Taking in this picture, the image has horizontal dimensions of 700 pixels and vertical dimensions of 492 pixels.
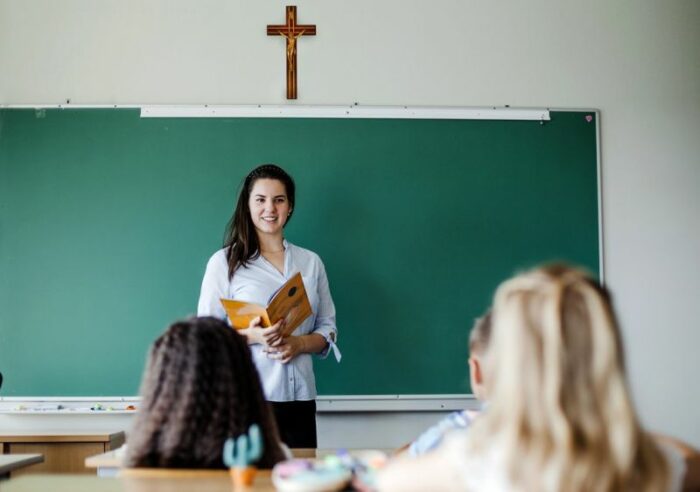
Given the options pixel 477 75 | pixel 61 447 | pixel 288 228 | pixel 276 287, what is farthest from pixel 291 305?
pixel 477 75

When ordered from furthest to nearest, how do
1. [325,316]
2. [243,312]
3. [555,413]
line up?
1. [325,316]
2. [243,312]
3. [555,413]

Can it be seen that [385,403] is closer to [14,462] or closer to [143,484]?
[14,462]

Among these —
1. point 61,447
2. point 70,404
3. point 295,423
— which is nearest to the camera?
point 295,423

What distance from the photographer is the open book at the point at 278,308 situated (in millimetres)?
2402

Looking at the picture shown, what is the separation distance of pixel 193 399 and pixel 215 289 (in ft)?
4.63

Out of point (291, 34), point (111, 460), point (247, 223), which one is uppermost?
point (291, 34)

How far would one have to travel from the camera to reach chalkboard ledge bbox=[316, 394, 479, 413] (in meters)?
3.24

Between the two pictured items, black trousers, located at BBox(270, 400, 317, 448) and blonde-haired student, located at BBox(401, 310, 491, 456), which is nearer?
blonde-haired student, located at BBox(401, 310, 491, 456)

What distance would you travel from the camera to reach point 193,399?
4.55 ft

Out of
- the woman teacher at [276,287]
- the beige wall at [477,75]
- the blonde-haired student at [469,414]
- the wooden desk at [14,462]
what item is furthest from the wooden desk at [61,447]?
the blonde-haired student at [469,414]

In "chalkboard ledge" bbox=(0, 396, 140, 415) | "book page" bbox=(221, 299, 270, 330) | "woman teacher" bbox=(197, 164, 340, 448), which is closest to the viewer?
"book page" bbox=(221, 299, 270, 330)

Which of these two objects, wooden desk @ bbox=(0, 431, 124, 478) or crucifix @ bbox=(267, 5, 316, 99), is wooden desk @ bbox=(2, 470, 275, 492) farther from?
crucifix @ bbox=(267, 5, 316, 99)

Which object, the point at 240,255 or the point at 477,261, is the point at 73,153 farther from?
the point at 477,261

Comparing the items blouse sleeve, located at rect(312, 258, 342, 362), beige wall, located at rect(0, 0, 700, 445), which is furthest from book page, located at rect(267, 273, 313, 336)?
beige wall, located at rect(0, 0, 700, 445)
